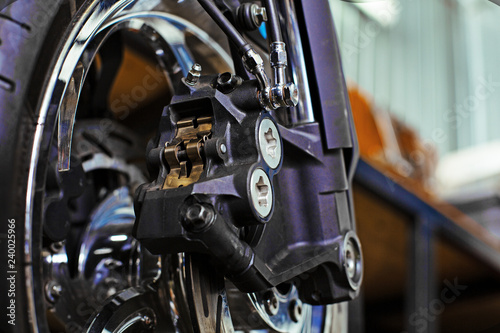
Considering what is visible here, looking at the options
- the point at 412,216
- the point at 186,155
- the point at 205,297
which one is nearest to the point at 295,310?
the point at 205,297

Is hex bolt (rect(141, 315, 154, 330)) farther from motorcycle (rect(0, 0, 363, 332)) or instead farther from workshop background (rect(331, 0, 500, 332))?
workshop background (rect(331, 0, 500, 332))

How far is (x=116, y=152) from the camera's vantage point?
0.73 metres

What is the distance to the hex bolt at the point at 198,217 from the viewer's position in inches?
14.9

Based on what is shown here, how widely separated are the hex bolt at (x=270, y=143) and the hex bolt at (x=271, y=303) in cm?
18

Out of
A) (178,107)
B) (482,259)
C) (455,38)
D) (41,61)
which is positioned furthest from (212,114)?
(455,38)

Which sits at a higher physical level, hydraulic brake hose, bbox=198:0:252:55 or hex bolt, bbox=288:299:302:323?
hydraulic brake hose, bbox=198:0:252:55

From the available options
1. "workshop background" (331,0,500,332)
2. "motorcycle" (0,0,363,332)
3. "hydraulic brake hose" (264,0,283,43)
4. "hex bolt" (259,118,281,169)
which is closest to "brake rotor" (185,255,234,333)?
"motorcycle" (0,0,363,332)

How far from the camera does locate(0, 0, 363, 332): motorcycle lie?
0.40 metres

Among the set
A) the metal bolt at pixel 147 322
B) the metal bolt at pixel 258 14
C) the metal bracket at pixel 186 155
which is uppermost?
the metal bolt at pixel 258 14

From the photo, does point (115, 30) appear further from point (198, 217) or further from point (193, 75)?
point (198, 217)

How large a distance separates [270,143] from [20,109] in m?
0.20

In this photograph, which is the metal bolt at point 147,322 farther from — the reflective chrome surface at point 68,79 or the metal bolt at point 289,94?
the metal bolt at point 289,94

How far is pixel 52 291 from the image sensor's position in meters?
0.59

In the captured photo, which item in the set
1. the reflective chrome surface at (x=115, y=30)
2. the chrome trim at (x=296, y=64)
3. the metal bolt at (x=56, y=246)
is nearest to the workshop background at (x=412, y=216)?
the chrome trim at (x=296, y=64)
